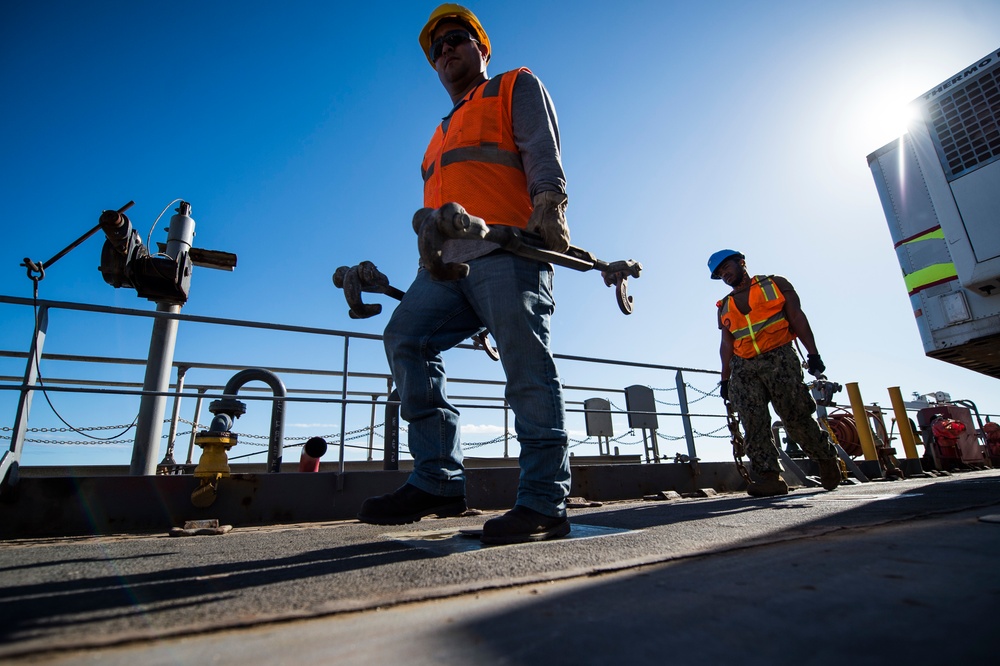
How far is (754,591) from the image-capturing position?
2.39 feet

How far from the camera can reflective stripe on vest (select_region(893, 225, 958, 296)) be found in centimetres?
390

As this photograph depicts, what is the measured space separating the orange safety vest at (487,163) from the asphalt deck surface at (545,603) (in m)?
1.12

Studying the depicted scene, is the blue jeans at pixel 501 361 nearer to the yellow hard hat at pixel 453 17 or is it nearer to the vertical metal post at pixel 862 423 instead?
the yellow hard hat at pixel 453 17

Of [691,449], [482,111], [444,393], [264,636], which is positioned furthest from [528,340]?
[691,449]

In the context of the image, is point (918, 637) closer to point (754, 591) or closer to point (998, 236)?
point (754, 591)

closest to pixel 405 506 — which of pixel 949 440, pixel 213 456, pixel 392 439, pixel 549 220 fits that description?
pixel 549 220

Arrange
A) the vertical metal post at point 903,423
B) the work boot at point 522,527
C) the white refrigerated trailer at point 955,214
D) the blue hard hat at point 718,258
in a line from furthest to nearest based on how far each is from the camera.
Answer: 1. the vertical metal post at point 903,423
2. the blue hard hat at point 718,258
3. the white refrigerated trailer at point 955,214
4. the work boot at point 522,527

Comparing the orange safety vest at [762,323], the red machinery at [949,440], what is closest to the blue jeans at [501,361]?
the orange safety vest at [762,323]

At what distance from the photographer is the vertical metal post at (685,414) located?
4.44m

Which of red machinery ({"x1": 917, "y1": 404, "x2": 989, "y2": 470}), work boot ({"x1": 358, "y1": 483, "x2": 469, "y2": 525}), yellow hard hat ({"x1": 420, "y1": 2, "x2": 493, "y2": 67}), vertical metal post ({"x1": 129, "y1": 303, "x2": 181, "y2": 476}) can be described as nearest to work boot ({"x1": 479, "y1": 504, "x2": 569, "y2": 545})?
work boot ({"x1": 358, "y1": 483, "x2": 469, "y2": 525})

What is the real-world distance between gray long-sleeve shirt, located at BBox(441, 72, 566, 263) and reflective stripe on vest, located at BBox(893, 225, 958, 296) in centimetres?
385

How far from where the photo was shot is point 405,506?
5.13ft

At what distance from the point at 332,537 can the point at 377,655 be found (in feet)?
4.34

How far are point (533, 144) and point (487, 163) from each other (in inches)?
7.0
